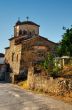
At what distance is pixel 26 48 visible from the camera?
50.6 meters

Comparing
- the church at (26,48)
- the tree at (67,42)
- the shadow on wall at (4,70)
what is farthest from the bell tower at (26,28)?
the tree at (67,42)

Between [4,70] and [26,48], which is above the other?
[26,48]

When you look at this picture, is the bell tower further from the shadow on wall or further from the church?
the shadow on wall

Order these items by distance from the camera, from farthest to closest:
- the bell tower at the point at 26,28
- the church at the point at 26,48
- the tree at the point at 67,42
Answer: the bell tower at the point at 26,28, the church at the point at 26,48, the tree at the point at 67,42

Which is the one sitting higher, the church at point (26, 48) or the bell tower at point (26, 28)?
the bell tower at point (26, 28)

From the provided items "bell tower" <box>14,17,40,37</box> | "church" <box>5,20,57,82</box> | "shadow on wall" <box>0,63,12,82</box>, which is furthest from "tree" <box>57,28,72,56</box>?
"shadow on wall" <box>0,63,12,82</box>

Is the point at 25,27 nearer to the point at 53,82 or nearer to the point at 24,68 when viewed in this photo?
the point at 24,68

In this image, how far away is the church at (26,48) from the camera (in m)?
50.5

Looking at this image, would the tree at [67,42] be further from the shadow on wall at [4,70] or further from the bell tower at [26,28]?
the shadow on wall at [4,70]

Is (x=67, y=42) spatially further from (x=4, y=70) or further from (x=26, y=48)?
(x=4, y=70)

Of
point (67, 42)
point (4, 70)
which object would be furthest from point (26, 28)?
point (67, 42)

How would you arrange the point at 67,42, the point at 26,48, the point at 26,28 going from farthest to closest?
1. the point at 26,28
2. the point at 26,48
3. the point at 67,42

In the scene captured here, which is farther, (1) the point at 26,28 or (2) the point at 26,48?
(1) the point at 26,28

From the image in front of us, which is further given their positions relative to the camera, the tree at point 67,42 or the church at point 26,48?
the church at point 26,48
